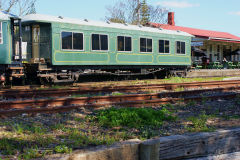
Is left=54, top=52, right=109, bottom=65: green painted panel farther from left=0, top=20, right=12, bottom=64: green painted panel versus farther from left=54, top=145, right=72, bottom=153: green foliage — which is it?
left=54, top=145, right=72, bottom=153: green foliage

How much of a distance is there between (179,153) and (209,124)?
72.2 inches

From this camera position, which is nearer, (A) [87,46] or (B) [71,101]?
(B) [71,101]

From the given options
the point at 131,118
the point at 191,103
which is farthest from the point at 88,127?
the point at 191,103

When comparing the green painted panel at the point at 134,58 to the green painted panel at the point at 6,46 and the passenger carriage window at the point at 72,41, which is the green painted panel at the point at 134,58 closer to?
the passenger carriage window at the point at 72,41

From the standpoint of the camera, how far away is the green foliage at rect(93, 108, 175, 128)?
17.2 feet

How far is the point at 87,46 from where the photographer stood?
14000 millimetres

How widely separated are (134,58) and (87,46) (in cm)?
325

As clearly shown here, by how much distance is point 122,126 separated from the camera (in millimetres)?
5191

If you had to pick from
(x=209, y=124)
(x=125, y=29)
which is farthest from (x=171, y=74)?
(x=209, y=124)

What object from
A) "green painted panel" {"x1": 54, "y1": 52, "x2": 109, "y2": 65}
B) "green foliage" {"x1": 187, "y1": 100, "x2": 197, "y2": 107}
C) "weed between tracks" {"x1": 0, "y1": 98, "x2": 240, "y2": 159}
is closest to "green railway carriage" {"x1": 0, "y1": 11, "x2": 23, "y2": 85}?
"green painted panel" {"x1": 54, "y1": 52, "x2": 109, "y2": 65}

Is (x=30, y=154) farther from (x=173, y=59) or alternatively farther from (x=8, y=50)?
(x=173, y=59)

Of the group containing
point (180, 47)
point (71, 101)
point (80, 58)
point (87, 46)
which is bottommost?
point (71, 101)

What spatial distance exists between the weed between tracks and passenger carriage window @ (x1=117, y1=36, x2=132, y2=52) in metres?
8.93

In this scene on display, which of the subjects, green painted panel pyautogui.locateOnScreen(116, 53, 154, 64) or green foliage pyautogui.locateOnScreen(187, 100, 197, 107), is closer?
green foliage pyautogui.locateOnScreen(187, 100, 197, 107)
